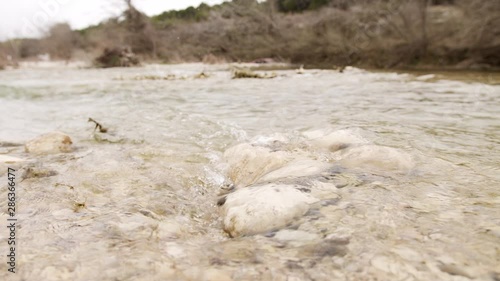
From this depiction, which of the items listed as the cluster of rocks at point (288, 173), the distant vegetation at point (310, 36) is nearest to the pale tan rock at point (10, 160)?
the cluster of rocks at point (288, 173)

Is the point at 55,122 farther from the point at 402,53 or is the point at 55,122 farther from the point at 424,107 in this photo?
the point at 402,53

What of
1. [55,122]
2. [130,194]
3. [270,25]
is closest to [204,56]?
[270,25]

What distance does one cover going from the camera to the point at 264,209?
1285mm

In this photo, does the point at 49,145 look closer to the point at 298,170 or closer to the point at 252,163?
the point at 252,163

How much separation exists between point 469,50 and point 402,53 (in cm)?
208

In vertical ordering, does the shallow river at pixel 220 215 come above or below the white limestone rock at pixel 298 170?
below

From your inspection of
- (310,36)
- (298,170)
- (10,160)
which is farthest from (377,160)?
(310,36)

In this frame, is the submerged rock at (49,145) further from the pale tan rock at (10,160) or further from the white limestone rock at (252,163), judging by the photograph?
the white limestone rock at (252,163)

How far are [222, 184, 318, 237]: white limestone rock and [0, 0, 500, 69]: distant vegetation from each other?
33.7ft

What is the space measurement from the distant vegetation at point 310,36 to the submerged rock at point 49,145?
33.7 feet

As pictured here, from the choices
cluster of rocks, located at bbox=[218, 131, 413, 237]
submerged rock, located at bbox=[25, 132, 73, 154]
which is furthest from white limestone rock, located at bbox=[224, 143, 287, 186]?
submerged rock, located at bbox=[25, 132, 73, 154]

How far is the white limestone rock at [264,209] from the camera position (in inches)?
48.7

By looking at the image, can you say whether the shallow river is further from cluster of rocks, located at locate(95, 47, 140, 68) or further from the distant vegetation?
cluster of rocks, located at locate(95, 47, 140, 68)

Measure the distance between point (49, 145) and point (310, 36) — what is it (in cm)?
1445
